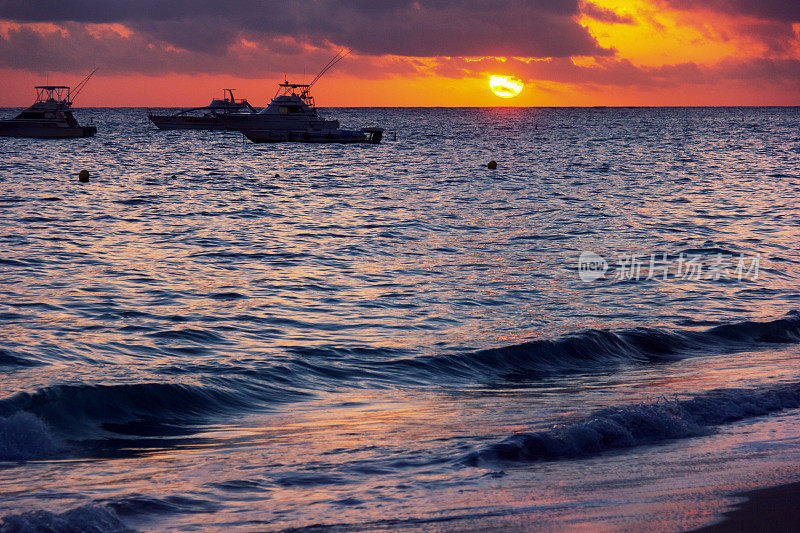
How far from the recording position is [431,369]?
36.0 ft

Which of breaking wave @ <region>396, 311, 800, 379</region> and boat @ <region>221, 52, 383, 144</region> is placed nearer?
breaking wave @ <region>396, 311, 800, 379</region>

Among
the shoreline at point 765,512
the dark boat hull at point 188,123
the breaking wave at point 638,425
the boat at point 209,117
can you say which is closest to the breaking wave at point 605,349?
the breaking wave at point 638,425

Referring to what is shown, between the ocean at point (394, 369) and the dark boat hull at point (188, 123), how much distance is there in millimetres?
93504

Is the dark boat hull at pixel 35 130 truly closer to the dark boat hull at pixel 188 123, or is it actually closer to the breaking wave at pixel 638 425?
the dark boat hull at pixel 188 123

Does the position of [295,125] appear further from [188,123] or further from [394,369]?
[394,369]

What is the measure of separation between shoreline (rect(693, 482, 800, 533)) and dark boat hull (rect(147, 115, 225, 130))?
4579 inches

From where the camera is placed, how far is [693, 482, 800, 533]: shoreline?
5117 mm

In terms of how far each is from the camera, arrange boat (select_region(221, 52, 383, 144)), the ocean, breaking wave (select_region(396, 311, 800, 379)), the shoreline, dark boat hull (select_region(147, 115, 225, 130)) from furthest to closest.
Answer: dark boat hull (select_region(147, 115, 225, 130)) < boat (select_region(221, 52, 383, 144)) < breaking wave (select_region(396, 311, 800, 379)) < the ocean < the shoreline

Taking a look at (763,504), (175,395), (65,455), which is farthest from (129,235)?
(763,504)

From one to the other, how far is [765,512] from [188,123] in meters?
125

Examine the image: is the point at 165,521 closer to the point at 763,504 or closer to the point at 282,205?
the point at 763,504

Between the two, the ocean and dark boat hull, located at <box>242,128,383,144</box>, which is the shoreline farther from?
dark boat hull, located at <box>242,128,383,144</box>

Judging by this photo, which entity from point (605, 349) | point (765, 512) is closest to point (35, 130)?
point (605, 349)

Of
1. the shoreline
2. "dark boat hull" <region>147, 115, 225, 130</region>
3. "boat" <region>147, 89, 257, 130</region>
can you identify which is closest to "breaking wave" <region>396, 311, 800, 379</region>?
the shoreline
